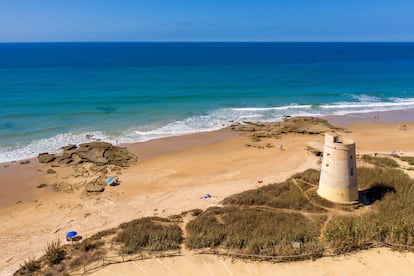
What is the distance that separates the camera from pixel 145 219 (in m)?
14.3

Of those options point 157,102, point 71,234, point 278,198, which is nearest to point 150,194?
point 71,234

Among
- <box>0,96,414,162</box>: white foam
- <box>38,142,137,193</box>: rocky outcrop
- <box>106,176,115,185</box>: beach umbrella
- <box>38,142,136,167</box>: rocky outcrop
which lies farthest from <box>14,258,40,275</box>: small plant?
<box>0,96,414,162</box>: white foam

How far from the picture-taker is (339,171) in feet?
45.6

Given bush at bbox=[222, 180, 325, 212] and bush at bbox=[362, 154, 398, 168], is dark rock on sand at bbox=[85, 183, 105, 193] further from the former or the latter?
bush at bbox=[362, 154, 398, 168]

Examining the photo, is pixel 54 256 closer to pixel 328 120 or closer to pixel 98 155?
pixel 98 155

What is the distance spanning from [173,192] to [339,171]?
9.89 meters

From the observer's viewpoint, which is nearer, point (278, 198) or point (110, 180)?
point (278, 198)

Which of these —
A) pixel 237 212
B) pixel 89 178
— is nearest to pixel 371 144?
pixel 237 212

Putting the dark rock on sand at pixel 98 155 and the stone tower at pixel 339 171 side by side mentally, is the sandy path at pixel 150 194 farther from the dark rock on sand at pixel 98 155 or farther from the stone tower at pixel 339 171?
the stone tower at pixel 339 171

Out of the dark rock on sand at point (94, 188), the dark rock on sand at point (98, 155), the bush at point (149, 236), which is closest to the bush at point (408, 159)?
the bush at point (149, 236)

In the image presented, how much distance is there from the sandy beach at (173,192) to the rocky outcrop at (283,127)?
1005 mm

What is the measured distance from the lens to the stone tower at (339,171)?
1369cm

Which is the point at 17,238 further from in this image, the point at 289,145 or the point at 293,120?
the point at 293,120

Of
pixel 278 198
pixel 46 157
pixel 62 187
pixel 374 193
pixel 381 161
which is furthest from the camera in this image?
pixel 46 157
